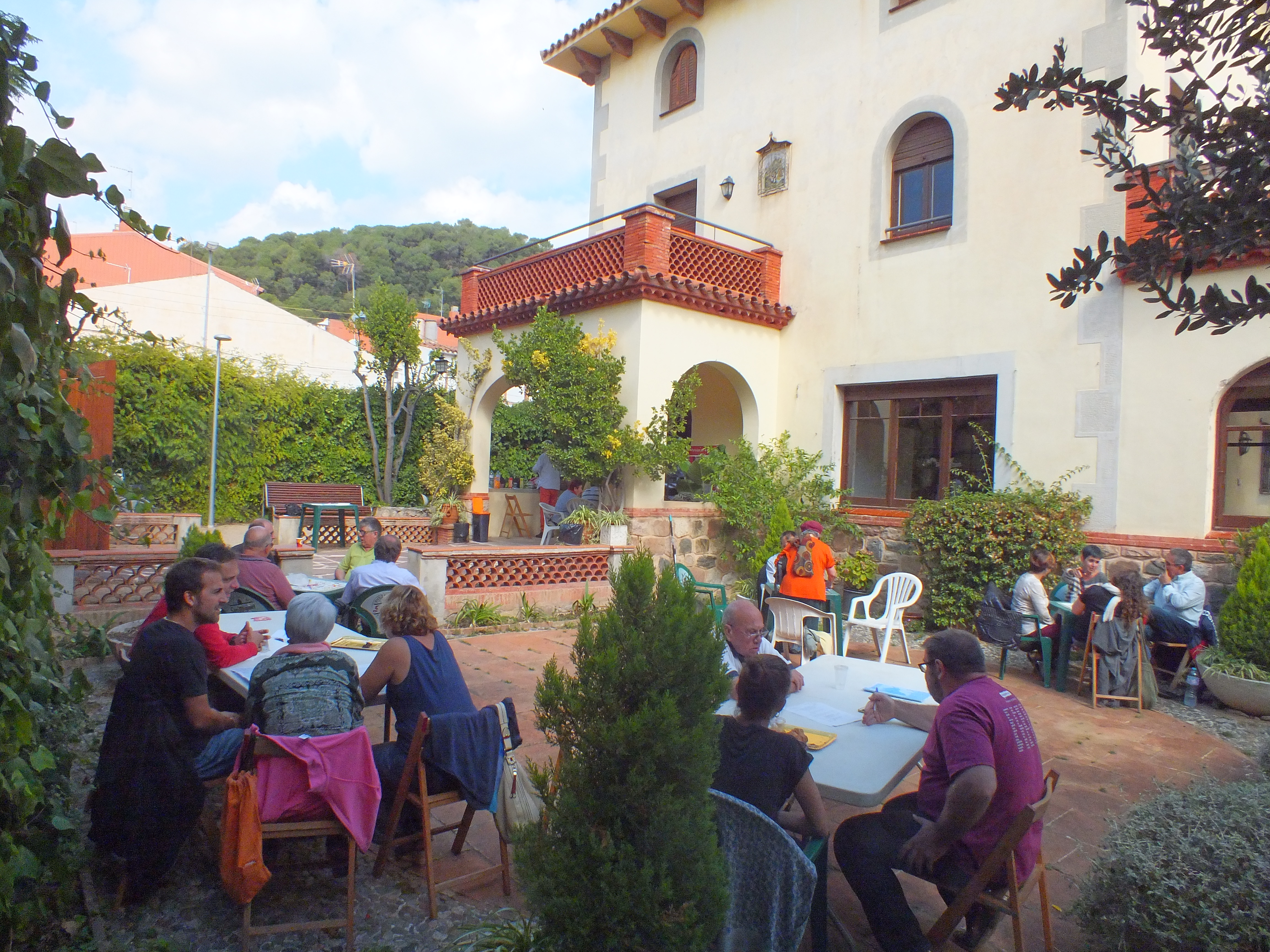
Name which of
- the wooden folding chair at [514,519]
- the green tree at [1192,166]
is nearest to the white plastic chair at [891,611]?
the green tree at [1192,166]

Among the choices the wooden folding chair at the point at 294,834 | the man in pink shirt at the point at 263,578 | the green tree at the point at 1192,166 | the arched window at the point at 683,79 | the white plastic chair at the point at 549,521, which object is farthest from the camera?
the arched window at the point at 683,79

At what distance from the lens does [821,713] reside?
11.9 ft

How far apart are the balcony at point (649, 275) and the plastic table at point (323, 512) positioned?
162 inches

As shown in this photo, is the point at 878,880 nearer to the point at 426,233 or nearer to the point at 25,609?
the point at 25,609

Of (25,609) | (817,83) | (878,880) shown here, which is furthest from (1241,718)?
(817,83)

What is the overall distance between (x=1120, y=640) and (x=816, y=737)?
4.37 meters

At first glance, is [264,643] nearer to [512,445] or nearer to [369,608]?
[369,608]

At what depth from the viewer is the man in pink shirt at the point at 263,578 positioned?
5.71 metres

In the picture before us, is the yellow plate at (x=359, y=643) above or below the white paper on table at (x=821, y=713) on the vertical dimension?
above

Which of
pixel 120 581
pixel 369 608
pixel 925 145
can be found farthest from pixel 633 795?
pixel 925 145

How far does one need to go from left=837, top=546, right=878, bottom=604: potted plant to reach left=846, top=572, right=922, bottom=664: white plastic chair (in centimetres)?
82

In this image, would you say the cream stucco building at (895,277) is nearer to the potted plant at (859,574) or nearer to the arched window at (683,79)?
the arched window at (683,79)

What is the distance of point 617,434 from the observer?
964cm

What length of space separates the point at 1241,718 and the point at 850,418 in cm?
536
